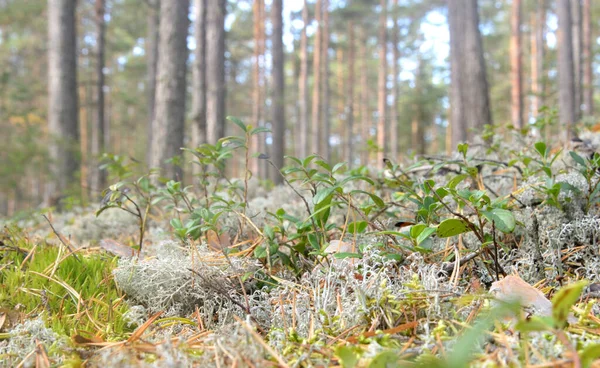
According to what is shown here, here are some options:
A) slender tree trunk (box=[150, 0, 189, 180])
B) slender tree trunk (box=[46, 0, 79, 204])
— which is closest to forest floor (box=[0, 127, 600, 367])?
slender tree trunk (box=[150, 0, 189, 180])

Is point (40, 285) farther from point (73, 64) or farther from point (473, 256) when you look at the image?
point (73, 64)

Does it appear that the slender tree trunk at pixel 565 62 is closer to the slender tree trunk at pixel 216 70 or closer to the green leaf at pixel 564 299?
the slender tree trunk at pixel 216 70

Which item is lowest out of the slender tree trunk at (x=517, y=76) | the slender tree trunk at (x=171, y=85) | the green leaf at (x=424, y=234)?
the green leaf at (x=424, y=234)

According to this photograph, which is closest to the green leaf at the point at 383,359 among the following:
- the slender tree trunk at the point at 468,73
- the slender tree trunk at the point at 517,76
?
the slender tree trunk at the point at 468,73

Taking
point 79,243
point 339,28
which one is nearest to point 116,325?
point 79,243

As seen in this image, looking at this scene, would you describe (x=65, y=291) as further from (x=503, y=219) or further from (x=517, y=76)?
(x=517, y=76)

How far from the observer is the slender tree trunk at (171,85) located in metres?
5.24

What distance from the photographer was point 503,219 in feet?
4.20

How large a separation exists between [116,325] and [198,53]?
8313 mm

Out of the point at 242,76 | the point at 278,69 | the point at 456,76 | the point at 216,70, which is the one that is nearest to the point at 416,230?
the point at 216,70

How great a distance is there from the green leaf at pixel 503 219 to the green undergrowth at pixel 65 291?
4.04 ft

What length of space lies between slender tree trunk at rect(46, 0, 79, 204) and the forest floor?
552 centimetres

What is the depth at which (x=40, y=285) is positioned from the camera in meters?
1.56

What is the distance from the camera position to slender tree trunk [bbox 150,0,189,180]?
524cm
